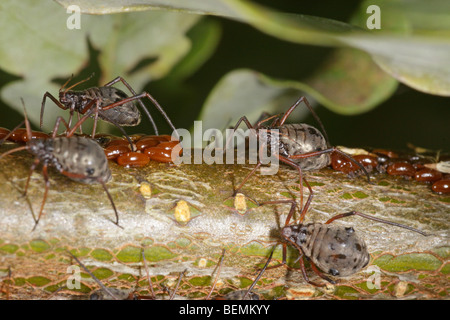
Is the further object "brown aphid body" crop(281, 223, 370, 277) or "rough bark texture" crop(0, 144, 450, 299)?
"brown aphid body" crop(281, 223, 370, 277)

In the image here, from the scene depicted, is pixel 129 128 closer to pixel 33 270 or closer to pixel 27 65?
pixel 27 65

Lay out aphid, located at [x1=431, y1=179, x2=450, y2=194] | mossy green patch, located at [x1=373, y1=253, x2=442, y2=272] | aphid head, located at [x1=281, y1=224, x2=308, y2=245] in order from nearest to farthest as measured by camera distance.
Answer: aphid head, located at [x1=281, y1=224, x2=308, y2=245] → mossy green patch, located at [x1=373, y1=253, x2=442, y2=272] → aphid, located at [x1=431, y1=179, x2=450, y2=194]

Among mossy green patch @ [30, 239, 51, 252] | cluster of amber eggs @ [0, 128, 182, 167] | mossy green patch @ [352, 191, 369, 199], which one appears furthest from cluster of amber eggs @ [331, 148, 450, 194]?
mossy green patch @ [30, 239, 51, 252]

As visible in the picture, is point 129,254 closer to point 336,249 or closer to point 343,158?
point 336,249

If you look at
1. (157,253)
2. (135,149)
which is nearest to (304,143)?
(135,149)

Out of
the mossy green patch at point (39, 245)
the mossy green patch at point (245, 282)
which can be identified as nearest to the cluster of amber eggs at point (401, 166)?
the mossy green patch at point (245, 282)

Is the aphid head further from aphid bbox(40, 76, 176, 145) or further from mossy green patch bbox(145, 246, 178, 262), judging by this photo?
aphid bbox(40, 76, 176, 145)

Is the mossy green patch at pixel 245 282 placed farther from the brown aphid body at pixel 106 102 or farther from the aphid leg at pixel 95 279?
the brown aphid body at pixel 106 102
